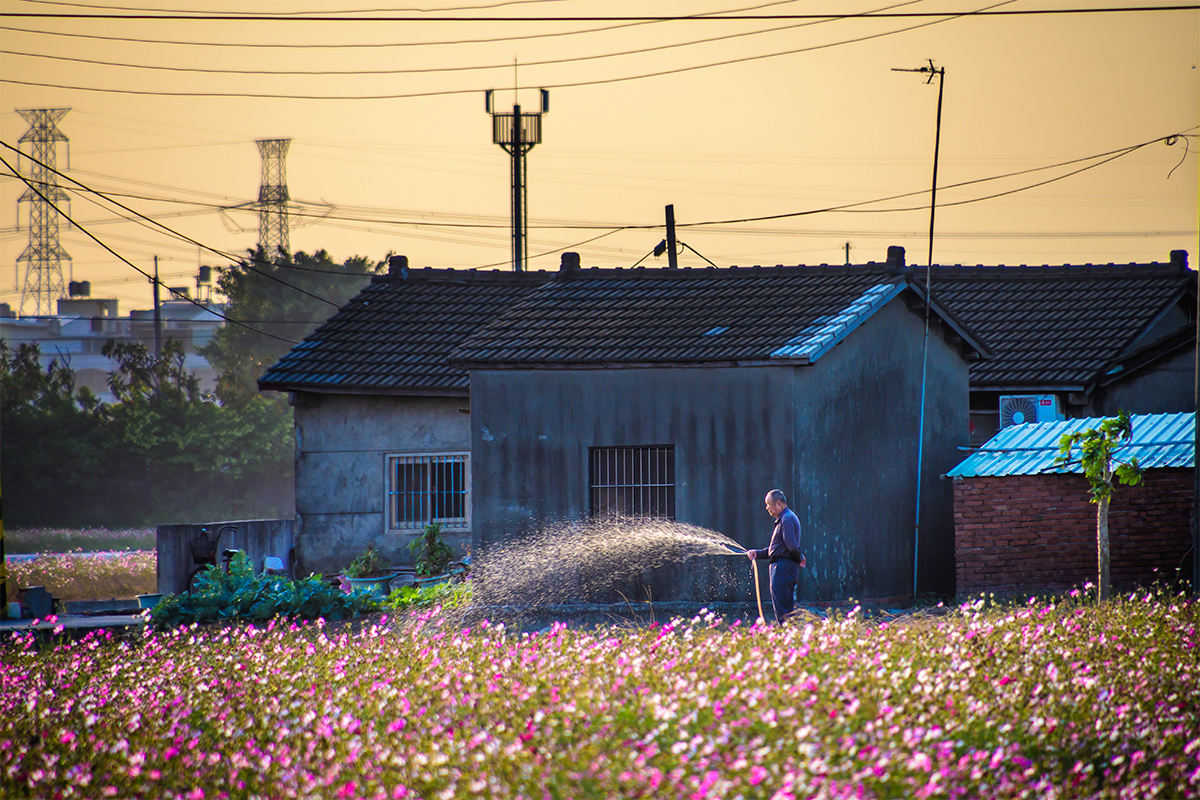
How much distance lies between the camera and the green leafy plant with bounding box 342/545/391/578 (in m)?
17.8

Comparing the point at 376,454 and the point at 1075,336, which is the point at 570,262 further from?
the point at 1075,336

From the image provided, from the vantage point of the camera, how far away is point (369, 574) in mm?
17953

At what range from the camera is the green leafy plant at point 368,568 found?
17.8 m

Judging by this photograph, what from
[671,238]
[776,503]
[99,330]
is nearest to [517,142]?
[671,238]

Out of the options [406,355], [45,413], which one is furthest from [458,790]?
[45,413]

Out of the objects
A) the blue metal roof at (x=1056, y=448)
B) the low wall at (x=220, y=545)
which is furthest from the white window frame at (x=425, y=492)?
the blue metal roof at (x=1056, y=448)

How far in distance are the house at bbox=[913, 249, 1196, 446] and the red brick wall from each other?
14.4 ft

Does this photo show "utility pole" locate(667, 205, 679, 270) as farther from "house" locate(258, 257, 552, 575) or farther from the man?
the man

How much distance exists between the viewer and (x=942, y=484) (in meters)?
17.1

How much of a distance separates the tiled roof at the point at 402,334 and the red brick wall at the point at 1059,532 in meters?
7.85

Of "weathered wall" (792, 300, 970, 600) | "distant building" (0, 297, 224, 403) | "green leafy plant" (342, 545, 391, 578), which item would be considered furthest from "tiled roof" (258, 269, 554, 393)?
"distant building" (0, 297, 224, 403)

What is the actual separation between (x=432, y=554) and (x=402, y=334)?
4783 millimetres

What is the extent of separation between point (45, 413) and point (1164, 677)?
4201cm

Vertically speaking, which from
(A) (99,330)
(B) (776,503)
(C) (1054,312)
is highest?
(A) (99,330)
